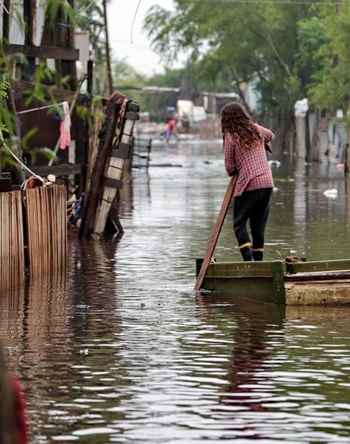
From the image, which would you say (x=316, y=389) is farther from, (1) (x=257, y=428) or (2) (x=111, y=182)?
(2) (x=111, y=182)

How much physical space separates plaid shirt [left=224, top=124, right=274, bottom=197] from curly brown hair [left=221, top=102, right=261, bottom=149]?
0.13ft

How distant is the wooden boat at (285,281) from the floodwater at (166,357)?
6.3 inches

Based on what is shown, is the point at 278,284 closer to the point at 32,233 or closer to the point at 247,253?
the point at 247,253

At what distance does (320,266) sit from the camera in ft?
43.7

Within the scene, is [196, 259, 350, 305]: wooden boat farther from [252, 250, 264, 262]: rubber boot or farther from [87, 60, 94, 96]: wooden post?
[87, 60, 94, 96]: wooden post

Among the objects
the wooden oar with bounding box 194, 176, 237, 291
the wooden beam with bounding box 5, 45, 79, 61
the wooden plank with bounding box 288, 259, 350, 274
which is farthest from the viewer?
the wooden beam with bounding box 5, 45, 79, 61

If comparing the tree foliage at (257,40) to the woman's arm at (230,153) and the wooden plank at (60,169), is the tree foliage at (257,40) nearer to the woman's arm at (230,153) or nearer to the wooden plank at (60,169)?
the wooden plank at (60,169)

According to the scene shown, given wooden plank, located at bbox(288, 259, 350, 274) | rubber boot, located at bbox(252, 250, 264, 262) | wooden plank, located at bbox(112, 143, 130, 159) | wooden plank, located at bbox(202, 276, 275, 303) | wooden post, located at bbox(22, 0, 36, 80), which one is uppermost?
wooden post, located at bbox(22, 0, 36, 80)

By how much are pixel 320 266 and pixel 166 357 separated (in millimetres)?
3353

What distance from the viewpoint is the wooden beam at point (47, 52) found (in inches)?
833

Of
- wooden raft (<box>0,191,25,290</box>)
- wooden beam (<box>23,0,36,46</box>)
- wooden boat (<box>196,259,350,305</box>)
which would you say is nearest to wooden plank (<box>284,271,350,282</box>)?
wooden boat (<box>196,259,350,305</box>)

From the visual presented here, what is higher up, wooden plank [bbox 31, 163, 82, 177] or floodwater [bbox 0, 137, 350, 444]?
wooden plank [bbox 31, 163, 82, 177]

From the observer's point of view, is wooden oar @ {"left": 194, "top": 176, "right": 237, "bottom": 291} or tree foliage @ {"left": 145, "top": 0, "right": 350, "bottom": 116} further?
tree foliage @ {"left": 145, "top": 0, "right": 350, "bottom": 116}

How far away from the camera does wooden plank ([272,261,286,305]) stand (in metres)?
12.9
